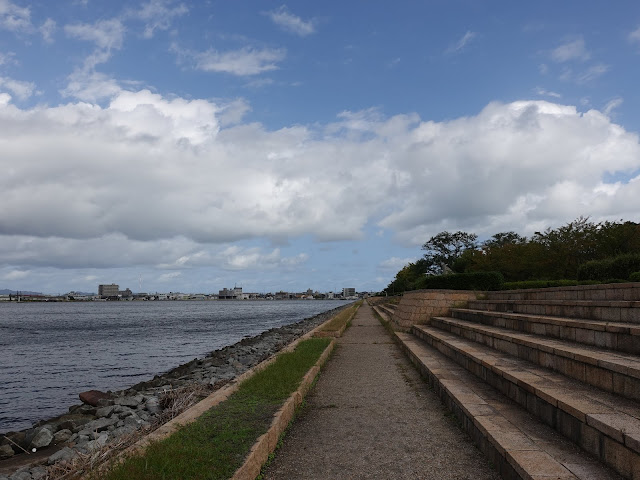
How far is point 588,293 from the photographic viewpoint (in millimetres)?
9266

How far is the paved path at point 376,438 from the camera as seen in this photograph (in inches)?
184

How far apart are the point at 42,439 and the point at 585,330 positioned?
32.9 ft

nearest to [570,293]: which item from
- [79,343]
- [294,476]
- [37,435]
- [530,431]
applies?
[530,431]

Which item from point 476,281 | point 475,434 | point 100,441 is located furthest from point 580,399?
point 476,281

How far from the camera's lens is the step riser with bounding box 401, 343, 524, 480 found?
4.23 meters

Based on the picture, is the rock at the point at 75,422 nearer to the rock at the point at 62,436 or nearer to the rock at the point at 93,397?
the rock at the point at 62,436

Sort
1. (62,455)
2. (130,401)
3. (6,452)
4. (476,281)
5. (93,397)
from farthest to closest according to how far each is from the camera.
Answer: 1. (476,281)
2. (93,397)
3. (130,401)
4. (6,452)
5. (62,455)

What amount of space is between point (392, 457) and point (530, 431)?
1.50m

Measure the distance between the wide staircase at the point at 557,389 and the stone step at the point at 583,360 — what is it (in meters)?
0.01

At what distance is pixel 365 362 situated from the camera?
474 inches

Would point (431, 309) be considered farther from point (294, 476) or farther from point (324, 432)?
point (294, 476)

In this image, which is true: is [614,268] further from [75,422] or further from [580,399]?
[75,422]

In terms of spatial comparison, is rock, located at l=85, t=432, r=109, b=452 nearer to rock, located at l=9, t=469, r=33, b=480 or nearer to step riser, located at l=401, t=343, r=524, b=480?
rock, located at l=9, t=469, r=33, b=480

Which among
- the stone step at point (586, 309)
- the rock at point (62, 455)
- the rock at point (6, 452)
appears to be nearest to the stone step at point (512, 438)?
the stone step at point (586, 309)
